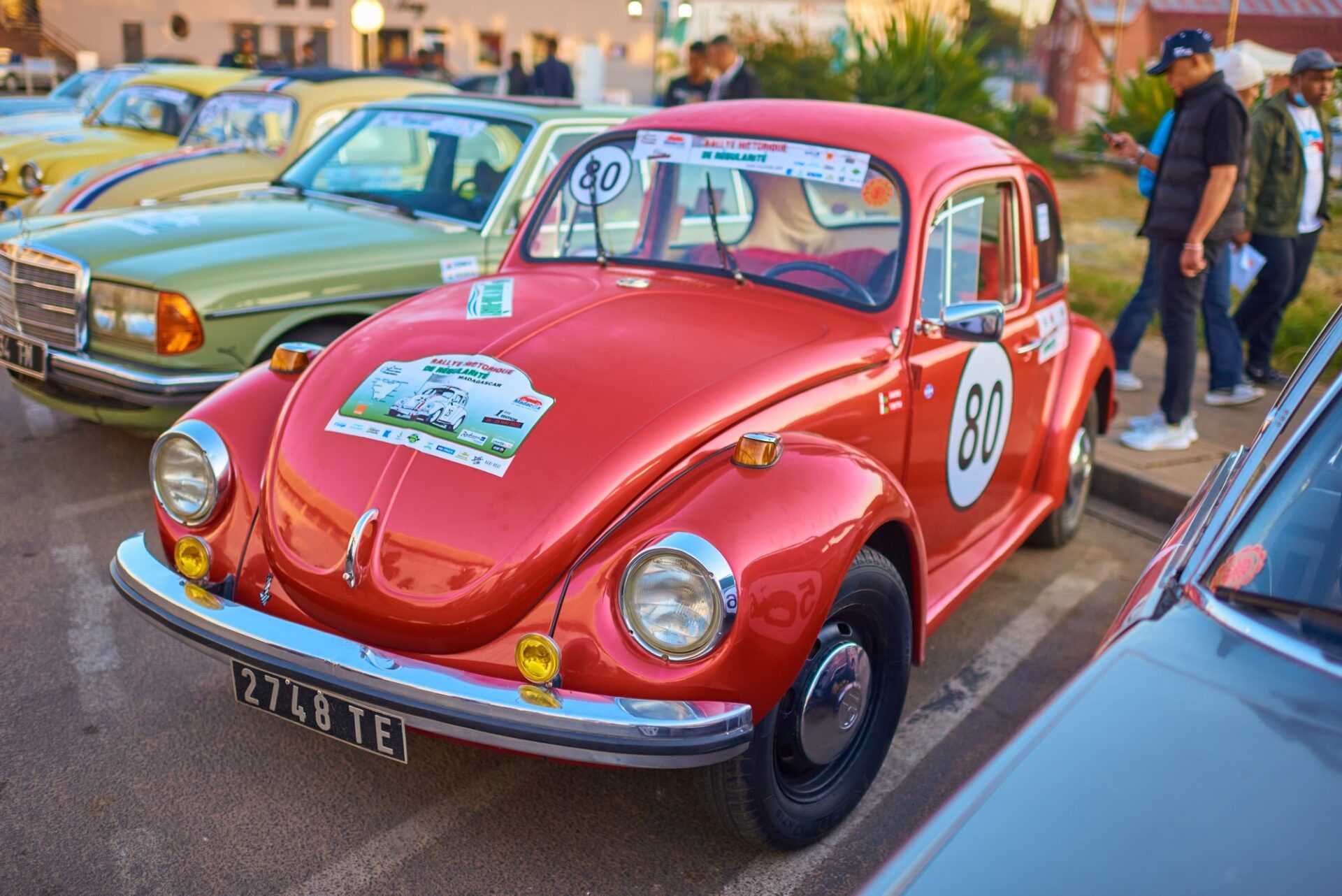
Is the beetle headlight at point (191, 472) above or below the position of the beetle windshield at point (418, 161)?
below

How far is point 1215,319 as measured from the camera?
→ 6.33m

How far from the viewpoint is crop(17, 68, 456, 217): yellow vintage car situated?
671 cm

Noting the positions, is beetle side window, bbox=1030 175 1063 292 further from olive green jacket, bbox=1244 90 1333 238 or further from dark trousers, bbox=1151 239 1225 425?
olive green jacket, bbox=1244 90 1333 238

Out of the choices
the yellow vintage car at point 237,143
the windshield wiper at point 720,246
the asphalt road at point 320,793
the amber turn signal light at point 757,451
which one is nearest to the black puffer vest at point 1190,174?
the asphalt road at point 320,793

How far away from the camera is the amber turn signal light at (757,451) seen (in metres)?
2.62

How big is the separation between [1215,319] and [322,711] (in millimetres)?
5513

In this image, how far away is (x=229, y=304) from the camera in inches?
183

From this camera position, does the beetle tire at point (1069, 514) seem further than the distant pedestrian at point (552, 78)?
No

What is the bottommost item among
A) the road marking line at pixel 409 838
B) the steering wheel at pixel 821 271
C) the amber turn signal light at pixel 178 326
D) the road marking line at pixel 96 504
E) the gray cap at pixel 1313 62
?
the road marking line at pixel 409 838

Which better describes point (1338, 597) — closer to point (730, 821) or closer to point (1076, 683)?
point (1076, 683)

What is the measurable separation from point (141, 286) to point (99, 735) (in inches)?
84.6

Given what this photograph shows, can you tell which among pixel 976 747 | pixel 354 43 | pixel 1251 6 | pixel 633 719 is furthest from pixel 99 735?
pixel 354 43

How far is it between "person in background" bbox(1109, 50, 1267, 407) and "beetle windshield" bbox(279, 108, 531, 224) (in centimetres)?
333

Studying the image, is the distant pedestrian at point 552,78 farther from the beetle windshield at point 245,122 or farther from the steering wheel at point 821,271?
the steering wheel at point 821,271
